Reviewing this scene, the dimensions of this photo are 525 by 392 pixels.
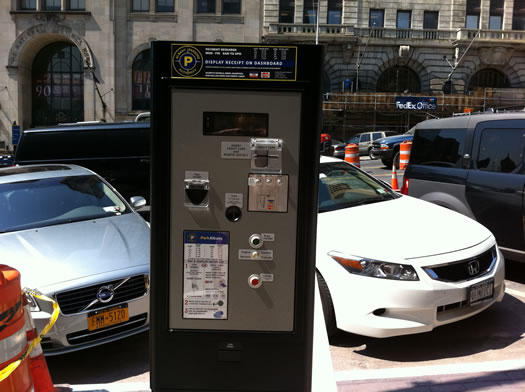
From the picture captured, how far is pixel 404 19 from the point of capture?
37.8 m

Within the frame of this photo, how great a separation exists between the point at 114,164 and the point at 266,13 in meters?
30.0

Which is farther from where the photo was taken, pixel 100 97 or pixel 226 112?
pixel 100 97

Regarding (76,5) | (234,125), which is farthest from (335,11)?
(234,125)

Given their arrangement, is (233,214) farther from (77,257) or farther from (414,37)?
(414,37)

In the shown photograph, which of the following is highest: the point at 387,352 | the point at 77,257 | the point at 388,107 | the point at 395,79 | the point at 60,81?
the point at 395,79

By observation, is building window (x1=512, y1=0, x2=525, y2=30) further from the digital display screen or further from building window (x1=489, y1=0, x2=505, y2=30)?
the digital display screen

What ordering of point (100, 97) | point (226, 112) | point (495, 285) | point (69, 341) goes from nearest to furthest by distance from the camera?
1. point (226, 112)
2. point (69, 341)
3. point (495, 285)
4. point (100, 97)

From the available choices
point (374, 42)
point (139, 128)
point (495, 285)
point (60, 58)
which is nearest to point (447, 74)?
point (374, 42)

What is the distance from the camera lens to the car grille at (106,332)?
399 centimetres

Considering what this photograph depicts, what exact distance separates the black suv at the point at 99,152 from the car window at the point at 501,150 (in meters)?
5.72

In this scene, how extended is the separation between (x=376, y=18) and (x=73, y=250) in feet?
122

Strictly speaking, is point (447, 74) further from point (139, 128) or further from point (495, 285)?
point (495, 285)

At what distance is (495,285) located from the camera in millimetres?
4441

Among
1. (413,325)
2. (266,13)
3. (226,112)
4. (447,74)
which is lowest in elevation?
(413,325)
